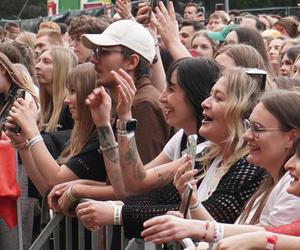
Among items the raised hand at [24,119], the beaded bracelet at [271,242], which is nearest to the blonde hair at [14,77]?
the raised hand at [24,119]

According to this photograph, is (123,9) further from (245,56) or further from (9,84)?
(245,56)

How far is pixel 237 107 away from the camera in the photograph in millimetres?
4852

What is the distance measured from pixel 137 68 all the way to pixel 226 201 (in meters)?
1.80

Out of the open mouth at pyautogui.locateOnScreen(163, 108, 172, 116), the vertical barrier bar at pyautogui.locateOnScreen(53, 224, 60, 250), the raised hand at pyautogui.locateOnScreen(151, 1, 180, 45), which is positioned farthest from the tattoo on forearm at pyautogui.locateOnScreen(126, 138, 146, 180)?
the raised hand at pyautogui.locateOnScreen(151, 1, 180, 45)

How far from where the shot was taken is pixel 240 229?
401 cm

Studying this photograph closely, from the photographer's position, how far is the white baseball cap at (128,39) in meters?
6.07

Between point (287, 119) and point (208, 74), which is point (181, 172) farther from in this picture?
point (208, 74)

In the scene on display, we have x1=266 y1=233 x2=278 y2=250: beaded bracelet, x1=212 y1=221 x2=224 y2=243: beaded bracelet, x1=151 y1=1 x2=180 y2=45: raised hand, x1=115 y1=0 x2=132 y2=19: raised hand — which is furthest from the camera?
x1=115 y1=0 x2=132 y2=19: raised hand

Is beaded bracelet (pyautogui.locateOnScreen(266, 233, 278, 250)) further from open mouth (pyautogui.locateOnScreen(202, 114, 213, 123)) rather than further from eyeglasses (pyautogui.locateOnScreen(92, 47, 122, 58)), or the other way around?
eyeglasses (pyautogui.locateOnScreen(92, 47, 122, 58))

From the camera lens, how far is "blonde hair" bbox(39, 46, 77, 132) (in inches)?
290

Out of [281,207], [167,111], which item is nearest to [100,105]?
[167,111]

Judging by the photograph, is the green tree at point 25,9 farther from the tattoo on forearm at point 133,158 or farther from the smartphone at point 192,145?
the smartphone at point 192,145

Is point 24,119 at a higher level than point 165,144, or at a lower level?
higher

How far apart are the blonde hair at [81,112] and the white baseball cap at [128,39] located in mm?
297
